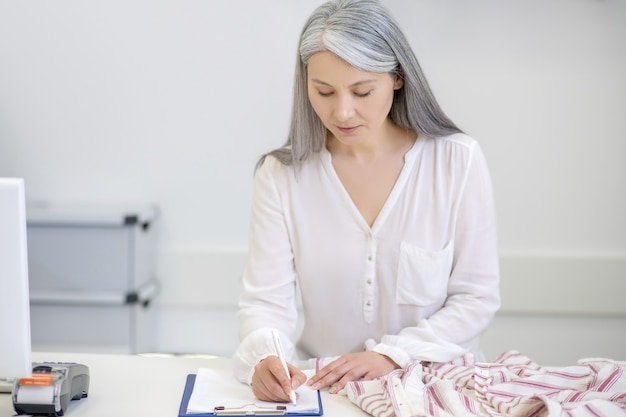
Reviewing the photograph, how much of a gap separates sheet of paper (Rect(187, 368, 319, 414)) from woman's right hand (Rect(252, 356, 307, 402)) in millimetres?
13

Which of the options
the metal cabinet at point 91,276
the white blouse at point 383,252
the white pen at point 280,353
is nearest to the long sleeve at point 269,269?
the white blouse at point 383,252

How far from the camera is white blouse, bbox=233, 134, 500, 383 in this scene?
205 cm

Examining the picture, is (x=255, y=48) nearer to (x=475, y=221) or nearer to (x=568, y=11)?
(x=568, y=11)

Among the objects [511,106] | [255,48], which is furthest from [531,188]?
[255,48]

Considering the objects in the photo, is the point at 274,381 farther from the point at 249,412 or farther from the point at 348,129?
the point at 348,129

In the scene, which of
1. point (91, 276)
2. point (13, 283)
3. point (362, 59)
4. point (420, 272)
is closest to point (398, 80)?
point (362, 59)

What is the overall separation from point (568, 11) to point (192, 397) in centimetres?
232

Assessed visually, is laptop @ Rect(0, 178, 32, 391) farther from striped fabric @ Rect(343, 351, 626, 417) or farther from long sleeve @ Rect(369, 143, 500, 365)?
long sleeve @ Rect(369, 143, 500, 365)

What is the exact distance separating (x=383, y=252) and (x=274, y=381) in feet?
1.76

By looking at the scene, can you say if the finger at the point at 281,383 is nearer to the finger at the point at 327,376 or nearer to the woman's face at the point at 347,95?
the finger at the point at 327,376

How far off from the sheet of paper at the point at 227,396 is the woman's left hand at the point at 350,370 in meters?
0.04

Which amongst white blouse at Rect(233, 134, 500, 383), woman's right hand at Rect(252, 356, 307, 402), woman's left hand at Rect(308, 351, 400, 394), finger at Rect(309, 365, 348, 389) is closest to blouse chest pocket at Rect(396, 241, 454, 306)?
white blouse at Rect(233, 134, 500, 383)

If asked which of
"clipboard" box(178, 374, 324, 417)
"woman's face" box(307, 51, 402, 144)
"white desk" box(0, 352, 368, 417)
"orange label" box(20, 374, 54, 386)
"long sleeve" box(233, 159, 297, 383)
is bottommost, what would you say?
"white desk" box(0, 352, 368, 417)

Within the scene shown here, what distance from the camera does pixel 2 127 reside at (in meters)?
3.51
